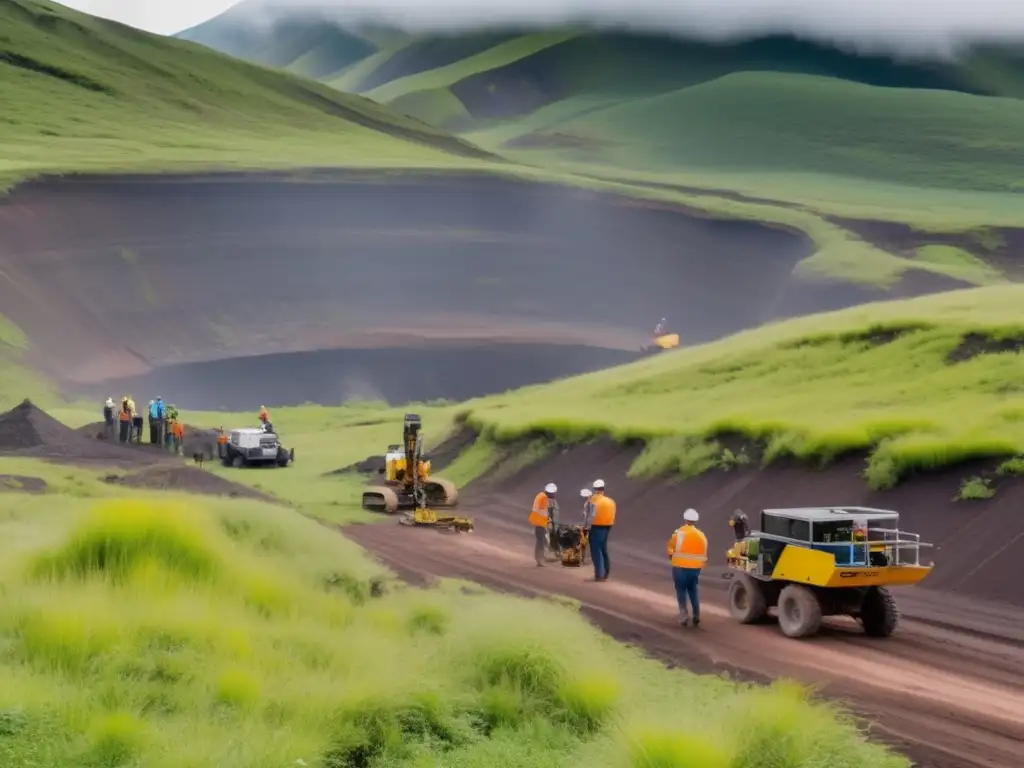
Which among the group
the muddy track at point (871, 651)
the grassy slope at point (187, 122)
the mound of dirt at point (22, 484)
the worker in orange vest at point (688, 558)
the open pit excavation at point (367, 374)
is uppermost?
the grassy slope at point (187, 122)

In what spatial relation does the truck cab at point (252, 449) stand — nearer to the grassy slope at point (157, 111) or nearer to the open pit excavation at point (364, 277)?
the open pit excavation at point (364, 277)

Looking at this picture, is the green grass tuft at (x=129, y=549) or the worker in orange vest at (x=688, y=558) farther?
the worker in orange vest at (x=688, y=558)

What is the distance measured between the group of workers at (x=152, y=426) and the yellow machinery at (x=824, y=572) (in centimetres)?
3654

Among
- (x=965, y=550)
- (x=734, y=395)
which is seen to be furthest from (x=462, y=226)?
(x=965, y=550)

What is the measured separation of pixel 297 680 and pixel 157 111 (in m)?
139

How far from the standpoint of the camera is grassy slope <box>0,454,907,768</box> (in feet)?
39.6

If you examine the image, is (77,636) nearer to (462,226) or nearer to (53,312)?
(53,312)

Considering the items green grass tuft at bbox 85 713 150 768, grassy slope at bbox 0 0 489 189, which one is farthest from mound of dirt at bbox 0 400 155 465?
grassy slope at bbox 0 0 489 189

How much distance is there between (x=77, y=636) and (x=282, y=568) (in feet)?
18.7

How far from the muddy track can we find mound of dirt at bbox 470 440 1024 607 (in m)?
1.08

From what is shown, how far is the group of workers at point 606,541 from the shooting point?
768 inches

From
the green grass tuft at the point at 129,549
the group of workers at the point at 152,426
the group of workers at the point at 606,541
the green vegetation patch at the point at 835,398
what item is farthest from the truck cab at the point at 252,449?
the green grass tuft at the point at 129,549

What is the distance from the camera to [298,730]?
12555 mm

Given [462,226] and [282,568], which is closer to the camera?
[282,568]
